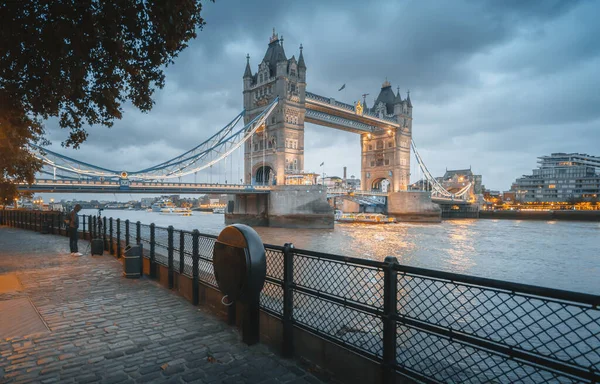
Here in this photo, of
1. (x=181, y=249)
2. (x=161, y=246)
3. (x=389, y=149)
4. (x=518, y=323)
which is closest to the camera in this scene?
(x=181, y=249)

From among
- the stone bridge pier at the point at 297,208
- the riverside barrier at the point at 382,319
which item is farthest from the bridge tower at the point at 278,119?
the riverside barrier at the point at 382,319

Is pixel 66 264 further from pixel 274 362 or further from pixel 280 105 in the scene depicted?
pixel 280 105

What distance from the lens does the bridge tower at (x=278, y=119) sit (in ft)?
167

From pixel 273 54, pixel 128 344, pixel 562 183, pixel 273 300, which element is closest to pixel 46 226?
pixel 128 344

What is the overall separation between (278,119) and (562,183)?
90.4 m

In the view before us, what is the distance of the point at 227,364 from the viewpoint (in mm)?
3818

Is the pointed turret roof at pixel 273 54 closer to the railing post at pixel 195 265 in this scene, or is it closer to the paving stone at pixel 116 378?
the railing post at pixel 195 265

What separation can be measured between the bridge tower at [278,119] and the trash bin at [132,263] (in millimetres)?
40389

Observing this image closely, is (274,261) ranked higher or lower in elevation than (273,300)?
higher

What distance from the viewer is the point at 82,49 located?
14.3 feet

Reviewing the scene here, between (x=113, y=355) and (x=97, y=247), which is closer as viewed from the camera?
(x=113, y=355)

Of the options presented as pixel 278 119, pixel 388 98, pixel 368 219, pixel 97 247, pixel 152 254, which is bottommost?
pixel 368 219

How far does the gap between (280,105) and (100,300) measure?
47.7m

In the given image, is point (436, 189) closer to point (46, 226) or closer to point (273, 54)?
point (273, 54)
